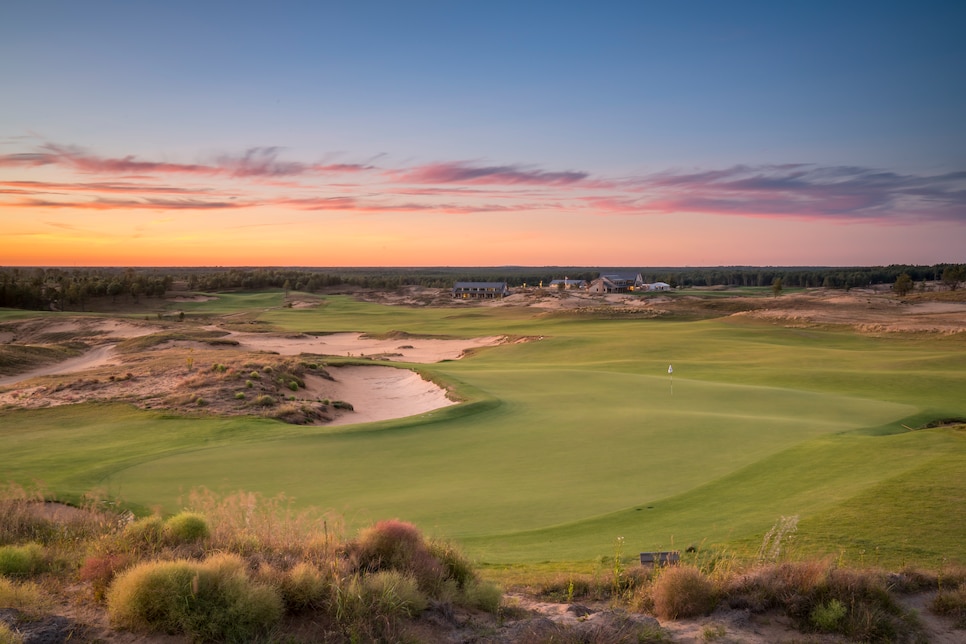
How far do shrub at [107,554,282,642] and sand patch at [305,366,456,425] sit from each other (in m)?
15.7

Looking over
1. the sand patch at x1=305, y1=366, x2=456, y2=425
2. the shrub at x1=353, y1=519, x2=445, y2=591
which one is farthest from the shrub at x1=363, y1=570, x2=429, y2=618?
the sand patch at x1=305, y1=366, x2=456, y2=425

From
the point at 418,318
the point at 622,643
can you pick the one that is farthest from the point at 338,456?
the point at 418,318

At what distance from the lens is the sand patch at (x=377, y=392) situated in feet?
75.2

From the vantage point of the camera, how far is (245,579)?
550 centimetres

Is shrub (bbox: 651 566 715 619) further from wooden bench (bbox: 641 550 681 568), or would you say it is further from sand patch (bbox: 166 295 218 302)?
sand patch (bbox: 166 295 218 302)

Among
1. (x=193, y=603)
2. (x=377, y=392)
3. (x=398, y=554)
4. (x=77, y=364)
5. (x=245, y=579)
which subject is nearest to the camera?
(x=193, y=603)

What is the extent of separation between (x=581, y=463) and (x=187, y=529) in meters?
8.49

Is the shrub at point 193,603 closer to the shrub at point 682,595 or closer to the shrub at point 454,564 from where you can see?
the shrub at point 454,564

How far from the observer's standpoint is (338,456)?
563 inches

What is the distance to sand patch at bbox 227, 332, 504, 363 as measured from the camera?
48062 millimetres

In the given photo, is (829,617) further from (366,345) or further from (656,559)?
(366,345)

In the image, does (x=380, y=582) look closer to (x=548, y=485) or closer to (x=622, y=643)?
(x=622, y=643)

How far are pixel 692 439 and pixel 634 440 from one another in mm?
1442

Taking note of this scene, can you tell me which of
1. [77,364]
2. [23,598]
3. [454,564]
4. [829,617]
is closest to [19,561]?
[23,598]
